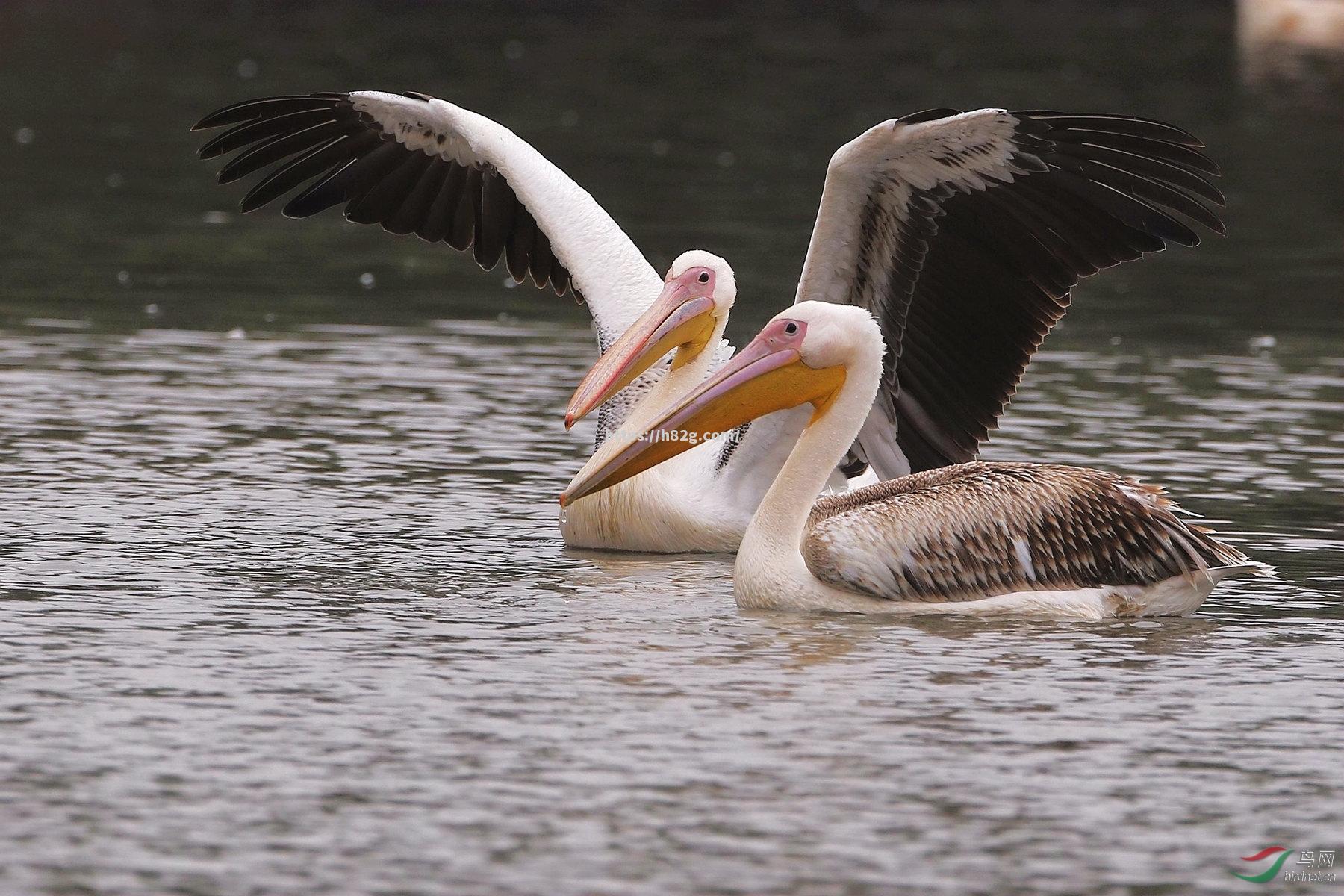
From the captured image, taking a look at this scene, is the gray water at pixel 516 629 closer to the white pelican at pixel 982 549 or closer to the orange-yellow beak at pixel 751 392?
the white pelican at pixel 982 549

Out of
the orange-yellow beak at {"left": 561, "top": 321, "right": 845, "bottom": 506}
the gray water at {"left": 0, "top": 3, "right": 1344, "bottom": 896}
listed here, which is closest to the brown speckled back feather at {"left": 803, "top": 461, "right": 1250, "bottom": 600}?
the gray water at {"left": 0, "top": 3, "right": 1344, "bottom": 896}

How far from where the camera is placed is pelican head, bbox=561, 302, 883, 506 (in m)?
7.76

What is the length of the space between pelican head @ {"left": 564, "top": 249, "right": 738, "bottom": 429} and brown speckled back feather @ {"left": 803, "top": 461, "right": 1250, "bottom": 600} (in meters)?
1.50

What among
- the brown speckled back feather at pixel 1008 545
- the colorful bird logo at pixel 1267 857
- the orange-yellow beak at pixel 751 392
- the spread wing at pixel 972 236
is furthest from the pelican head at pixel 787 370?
the colorful bird logo at pixel 1267 857

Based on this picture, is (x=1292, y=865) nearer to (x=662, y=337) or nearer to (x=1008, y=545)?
(x=1008, y=545)

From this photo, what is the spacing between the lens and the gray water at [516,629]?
207 inches

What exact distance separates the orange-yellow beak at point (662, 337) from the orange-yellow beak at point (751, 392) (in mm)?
599

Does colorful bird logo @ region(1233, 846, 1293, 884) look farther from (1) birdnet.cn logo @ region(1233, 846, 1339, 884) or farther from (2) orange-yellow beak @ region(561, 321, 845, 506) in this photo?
(2) orange-yellow beak @ region(561, 321, 845, 506)

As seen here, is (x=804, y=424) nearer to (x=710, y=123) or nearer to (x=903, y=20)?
(x=710, y=123)

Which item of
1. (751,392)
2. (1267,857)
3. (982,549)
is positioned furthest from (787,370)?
(1267,857)

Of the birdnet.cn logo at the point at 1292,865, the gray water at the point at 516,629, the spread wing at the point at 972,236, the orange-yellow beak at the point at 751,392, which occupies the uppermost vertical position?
the spread wing at the point at 972,236

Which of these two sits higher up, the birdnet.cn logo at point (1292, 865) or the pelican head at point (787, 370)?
the pelican head at point (787, 370)

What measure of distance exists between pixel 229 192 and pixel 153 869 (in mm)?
15164

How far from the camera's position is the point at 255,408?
11.0m
